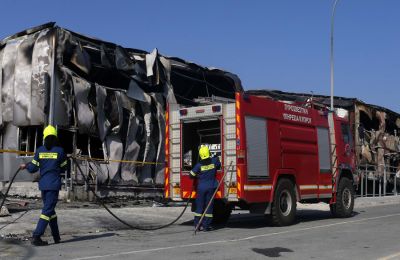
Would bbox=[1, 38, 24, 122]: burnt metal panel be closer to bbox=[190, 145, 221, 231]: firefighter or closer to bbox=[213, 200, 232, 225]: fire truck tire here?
bbox=[213, 200, 232, 225]: fire truck tire

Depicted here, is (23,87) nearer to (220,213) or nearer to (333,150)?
(220,213)

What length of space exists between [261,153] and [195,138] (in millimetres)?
1829

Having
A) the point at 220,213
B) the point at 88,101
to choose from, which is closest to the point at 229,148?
the point at 220,213

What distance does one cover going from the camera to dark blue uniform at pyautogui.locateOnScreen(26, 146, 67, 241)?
9086 millimetres

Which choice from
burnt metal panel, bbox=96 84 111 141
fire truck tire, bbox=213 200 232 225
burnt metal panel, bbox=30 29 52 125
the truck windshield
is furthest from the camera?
burnt metal panel, bbox=96 84 111 141

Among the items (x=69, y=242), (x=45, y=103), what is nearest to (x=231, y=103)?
(x=69, y=242)

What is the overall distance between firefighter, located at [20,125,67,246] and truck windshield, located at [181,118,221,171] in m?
3.83

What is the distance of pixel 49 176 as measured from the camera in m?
9.21

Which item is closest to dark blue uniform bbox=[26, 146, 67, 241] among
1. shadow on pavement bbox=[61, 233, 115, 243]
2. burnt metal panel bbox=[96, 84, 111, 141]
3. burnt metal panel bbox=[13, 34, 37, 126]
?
shadow on pavement bbox=[61, 233, 115, 243]

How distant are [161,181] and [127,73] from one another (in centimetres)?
417

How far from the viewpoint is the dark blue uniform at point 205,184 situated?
1146cm

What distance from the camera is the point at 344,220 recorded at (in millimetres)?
14039

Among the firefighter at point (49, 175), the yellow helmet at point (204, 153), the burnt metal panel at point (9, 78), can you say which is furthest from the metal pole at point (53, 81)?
the firefighter at point (49, 175)

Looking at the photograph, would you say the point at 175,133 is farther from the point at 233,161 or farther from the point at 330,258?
the point at 330,258
